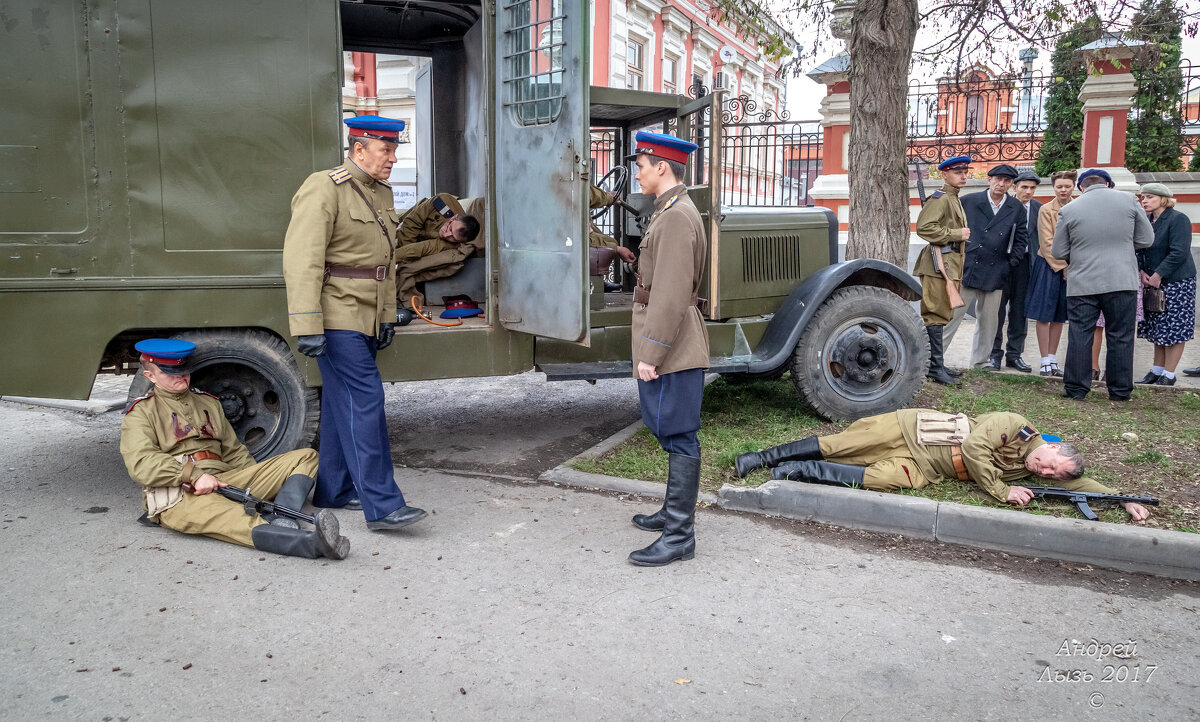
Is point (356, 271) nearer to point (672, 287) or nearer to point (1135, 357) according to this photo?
point (672, 287)

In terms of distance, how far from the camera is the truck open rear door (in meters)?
4.64

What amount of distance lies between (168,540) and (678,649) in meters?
2.42

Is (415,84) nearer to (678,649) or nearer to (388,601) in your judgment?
(388,601)

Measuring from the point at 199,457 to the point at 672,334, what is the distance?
231cm

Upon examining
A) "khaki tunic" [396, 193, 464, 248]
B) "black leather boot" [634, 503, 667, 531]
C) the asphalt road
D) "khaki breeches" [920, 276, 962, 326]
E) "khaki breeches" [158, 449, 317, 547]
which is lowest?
the asphalt road

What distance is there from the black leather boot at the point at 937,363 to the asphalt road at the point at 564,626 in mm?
3668

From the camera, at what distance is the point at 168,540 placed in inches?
162

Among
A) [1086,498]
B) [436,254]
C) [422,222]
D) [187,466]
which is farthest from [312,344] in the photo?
[1086,498]

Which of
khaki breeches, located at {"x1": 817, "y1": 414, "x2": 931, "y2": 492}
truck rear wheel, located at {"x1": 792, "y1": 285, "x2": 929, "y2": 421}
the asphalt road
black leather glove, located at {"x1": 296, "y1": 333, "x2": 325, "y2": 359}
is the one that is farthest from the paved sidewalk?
black leather glove, located at {"x1": 296, "y1": 333, "x2": 325, "y2": 359}

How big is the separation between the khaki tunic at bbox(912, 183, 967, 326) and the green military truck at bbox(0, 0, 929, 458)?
9.51 feet

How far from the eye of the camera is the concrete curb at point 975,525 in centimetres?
389

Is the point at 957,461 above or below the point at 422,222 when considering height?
below

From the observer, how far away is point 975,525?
4152 mm

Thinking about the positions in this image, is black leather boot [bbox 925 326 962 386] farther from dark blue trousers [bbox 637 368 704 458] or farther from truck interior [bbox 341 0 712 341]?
dark blue trousers [bbox 637 368 704 458]
